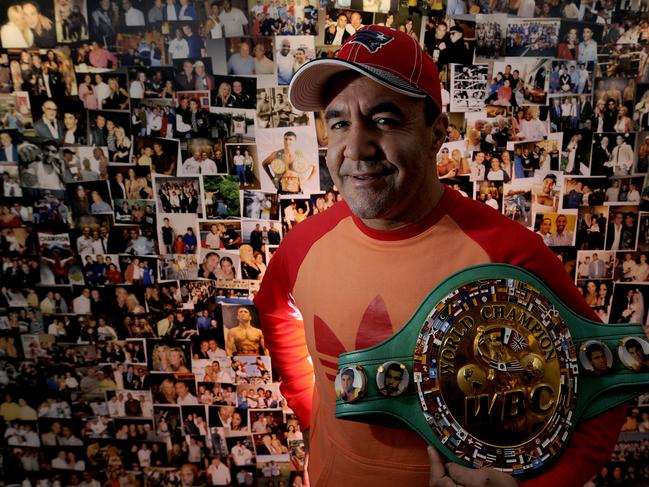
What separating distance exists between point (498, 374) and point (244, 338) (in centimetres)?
92

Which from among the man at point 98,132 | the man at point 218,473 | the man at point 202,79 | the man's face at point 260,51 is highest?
the man's face at point 260,51

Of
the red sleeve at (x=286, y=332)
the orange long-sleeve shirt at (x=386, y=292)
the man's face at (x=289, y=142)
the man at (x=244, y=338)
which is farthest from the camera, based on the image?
the man at (x=244, y=338)

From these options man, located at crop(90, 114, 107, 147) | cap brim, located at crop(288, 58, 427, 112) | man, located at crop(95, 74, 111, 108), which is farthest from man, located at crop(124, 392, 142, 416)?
cap brim, located at crop(288, 58, 427, 112)

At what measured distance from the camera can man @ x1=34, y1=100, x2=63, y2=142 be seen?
4.42 ft

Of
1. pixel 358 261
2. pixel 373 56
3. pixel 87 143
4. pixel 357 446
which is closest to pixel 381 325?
pixel 358 261

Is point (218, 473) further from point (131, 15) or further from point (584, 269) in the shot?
point (131, 15)

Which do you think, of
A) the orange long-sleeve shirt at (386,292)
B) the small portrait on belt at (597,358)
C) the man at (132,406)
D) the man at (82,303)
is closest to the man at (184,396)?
the man at (132,406)

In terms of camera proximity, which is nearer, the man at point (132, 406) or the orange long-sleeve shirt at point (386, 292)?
the orange long-sleeve shirt at point (386, 292)

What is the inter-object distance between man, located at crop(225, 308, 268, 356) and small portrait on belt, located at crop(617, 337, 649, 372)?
1035mm

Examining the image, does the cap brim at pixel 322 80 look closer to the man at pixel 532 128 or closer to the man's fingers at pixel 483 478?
the man at pixel 532 128

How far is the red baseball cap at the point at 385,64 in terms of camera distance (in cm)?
83

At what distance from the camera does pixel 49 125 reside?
1.36 m

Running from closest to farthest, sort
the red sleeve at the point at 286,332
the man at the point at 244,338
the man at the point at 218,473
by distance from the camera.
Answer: the red sleeve at the point at 286,332, the man at the point at 244,338, the man at the point at 218,473

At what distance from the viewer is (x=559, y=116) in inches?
51.0
